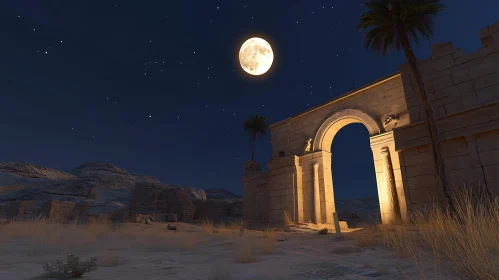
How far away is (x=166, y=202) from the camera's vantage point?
25.0 metres

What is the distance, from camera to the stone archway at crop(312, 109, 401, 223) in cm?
1045

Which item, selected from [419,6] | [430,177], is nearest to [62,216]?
[430,177]

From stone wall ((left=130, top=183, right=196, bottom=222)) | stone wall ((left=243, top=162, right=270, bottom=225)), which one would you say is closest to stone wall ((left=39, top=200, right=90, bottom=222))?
stone wall ((left=130, top=183, right=196, bottom=222))

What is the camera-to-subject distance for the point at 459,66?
27.9ft

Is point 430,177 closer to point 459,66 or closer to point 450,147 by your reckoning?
point 450,147

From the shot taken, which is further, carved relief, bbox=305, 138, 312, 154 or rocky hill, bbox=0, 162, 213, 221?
rocky hill, bbox=0, 162, 213, 221

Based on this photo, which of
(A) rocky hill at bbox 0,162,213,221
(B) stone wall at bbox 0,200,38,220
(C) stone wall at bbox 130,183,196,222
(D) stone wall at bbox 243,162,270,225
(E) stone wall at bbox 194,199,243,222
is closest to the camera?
(D) stone wall at bbox 243,162,270,225

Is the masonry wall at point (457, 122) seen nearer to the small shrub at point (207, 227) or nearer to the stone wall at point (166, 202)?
the small shrub at point (207, 227)

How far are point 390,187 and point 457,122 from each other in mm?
3563

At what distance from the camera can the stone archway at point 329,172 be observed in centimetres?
1045

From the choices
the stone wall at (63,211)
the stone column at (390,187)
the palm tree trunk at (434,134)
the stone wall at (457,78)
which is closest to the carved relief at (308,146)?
the stone column at (390,187)

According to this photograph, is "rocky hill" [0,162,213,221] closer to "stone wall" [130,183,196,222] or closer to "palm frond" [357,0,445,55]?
"stone wall" [130,183,196,222]

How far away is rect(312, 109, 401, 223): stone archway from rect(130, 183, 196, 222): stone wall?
14.4 meters

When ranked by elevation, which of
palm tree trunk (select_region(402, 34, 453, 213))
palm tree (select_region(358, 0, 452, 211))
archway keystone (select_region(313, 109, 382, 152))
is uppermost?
palm tree (select_region(358, 0, 452, 211))
